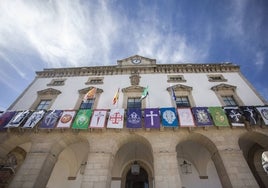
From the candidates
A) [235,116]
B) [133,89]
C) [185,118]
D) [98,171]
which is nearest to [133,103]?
[133,89]

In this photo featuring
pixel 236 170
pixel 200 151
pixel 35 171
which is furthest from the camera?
pixel 200 151

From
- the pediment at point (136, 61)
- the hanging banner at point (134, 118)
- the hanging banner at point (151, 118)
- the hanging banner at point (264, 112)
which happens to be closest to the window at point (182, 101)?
the hanging banner at point (151, 118)

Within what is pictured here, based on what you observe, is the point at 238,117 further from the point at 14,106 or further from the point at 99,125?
the point at 14,106

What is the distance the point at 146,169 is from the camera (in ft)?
37.1

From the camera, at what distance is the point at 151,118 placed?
30.8ft

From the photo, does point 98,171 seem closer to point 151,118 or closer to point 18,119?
point 151,118

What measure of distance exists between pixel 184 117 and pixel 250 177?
4433 mm

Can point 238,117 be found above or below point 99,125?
above

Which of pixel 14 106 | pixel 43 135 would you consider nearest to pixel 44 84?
pixel 14 106

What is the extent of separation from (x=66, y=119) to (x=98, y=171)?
4.29 m

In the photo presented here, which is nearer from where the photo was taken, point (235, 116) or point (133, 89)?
point (235, 116)

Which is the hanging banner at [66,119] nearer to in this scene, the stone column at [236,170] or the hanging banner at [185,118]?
the hanging banner at [185,118]

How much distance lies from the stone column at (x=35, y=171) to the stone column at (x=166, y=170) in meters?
6.55

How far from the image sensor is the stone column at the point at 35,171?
7.49 metres
